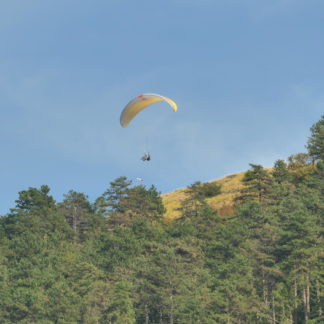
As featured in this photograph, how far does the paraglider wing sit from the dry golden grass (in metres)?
45.8

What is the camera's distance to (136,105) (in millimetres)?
53594

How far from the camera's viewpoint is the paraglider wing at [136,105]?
52.2 metres

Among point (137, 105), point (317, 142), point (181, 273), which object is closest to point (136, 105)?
point (137, 105)

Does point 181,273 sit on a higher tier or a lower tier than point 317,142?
lower

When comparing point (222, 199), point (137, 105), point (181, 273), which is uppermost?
point (222, 199)

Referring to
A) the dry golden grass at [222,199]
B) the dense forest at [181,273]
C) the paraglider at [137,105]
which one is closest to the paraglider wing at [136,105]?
the paraglider at [137,105]

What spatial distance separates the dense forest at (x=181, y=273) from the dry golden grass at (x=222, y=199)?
3070 cm

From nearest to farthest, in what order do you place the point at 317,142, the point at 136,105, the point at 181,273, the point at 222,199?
1. the point at 136,105
2. the point at 181,273
3. the point at 317,142
4. the point at 222,199

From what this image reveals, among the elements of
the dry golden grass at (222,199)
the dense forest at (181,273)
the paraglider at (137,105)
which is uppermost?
the dry golden grass at (222,199)

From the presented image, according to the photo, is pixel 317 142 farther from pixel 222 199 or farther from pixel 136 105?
pixel 136 105

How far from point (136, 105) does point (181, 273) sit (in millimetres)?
16832

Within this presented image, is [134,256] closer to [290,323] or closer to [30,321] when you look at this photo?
[30,321]

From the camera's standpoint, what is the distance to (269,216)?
67.0m

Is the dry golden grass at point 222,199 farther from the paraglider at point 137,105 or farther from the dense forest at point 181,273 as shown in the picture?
the paraglider at point 137,105
